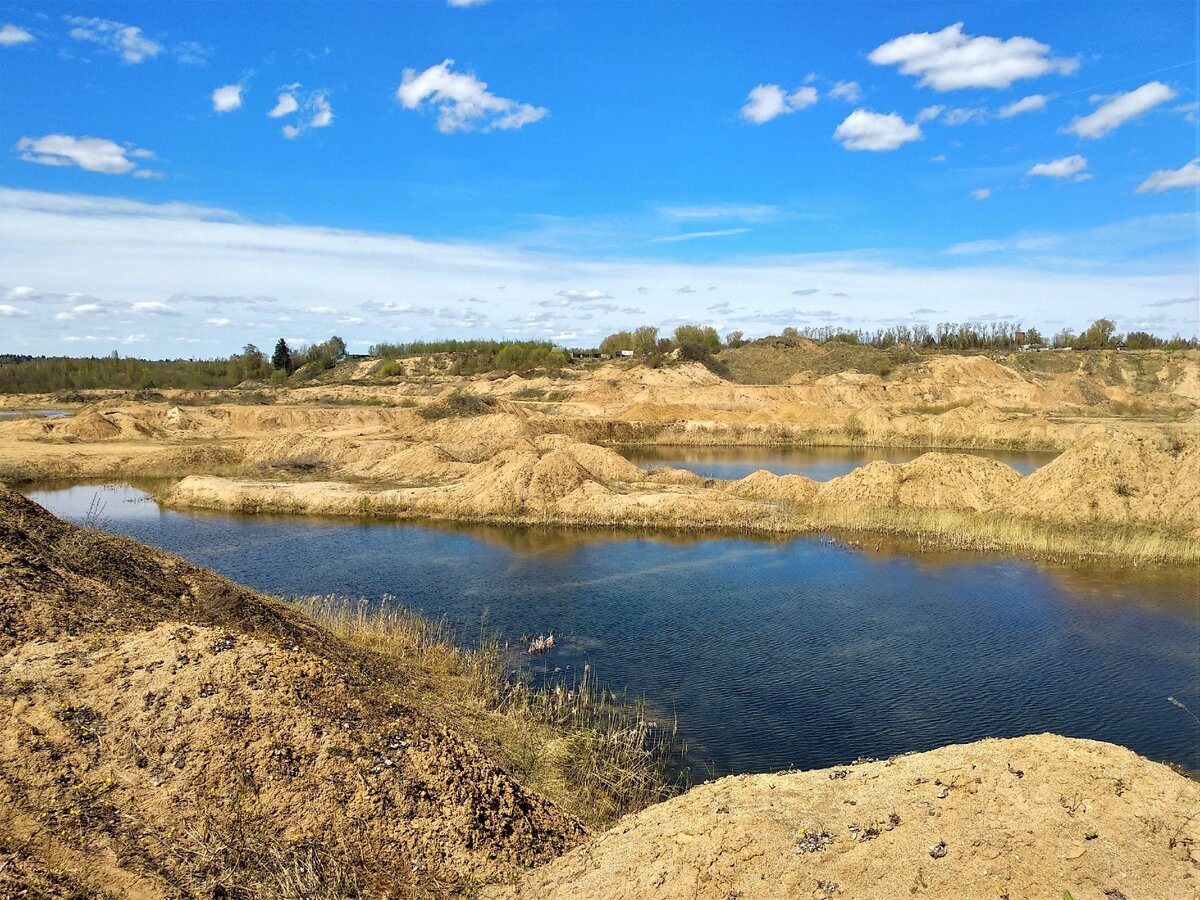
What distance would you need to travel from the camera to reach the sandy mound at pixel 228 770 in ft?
22.8

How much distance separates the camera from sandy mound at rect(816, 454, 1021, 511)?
94.8 ft

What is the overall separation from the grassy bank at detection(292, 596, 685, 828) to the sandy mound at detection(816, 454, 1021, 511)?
18.4 metres

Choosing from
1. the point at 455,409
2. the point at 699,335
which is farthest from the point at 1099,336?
the point at 455,409

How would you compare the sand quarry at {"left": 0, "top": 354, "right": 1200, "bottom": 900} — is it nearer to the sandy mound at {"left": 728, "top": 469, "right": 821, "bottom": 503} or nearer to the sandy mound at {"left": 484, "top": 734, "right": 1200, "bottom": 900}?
the sandy mound at {"left": 484, "top": 734, "right": 1200, "bottom": 900}

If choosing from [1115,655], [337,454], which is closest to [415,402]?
[337,454]

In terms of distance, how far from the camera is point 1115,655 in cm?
1593

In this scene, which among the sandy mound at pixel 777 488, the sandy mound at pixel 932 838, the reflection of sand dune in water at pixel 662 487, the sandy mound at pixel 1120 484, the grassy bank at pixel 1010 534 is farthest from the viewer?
the sandy mound at pixel 777 488

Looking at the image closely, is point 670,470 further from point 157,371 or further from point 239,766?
point 157,371

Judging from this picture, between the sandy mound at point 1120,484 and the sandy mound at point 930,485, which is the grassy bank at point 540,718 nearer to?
the sandy mound at point 930,485

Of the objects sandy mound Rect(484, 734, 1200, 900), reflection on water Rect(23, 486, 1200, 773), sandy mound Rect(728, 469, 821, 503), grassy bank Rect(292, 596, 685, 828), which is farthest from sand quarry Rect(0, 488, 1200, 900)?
sandy mound Rect(728, 469, 821, 503)

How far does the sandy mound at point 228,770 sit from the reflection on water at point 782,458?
32.8 metres

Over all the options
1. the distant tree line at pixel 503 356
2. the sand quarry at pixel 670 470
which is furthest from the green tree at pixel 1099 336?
the distant tree line at pixel 503 356

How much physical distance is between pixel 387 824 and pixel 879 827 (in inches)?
178

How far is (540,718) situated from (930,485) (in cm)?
2241
